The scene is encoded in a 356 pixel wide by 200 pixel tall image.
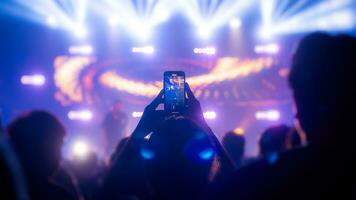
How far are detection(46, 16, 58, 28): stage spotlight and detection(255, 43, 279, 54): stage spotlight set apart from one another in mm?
5197

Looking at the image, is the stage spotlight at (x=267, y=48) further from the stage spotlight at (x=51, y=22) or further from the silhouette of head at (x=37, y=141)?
the silhouette of head at (x=37, y=141)

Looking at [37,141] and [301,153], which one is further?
[37,141]

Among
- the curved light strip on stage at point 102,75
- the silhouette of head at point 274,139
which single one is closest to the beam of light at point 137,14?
the curved light strip on stage at point 102,75

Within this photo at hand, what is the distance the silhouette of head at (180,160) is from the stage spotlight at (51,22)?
1046cm

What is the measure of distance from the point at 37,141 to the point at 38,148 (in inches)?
1.3

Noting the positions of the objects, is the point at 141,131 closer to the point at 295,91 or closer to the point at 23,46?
the point at 295,91

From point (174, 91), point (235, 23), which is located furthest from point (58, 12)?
point (174, 91)

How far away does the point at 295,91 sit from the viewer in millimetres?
1333

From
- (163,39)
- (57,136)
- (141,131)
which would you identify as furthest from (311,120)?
(163,39)

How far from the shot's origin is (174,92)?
7.77 feet

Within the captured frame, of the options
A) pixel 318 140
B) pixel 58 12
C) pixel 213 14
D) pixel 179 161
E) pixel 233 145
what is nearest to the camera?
pixel 318 140

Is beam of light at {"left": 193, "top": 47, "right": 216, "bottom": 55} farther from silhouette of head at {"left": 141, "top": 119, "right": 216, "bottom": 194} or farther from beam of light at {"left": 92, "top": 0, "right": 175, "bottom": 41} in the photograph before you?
silhouette of head at {"left": 141, "top": 119, "right": 216, "bottom": 194}

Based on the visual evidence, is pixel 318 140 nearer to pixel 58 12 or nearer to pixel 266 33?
pixel 266 33

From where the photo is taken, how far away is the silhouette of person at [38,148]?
1.97m
